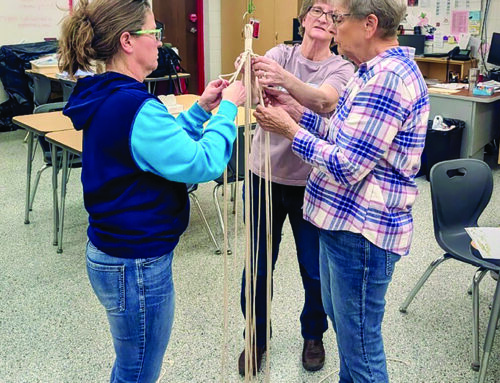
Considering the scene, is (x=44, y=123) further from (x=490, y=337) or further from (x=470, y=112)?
(x=470, y=112)

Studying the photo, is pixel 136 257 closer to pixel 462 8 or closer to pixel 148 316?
pixel 148 316

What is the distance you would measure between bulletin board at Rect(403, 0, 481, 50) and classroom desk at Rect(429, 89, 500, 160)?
3.46 ft

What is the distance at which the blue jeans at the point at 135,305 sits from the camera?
4.55 ft

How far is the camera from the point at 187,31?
7730mm

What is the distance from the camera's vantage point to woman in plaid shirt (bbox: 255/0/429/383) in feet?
4.40

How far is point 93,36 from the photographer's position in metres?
1.30

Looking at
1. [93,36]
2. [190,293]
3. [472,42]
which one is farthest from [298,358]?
[472,42]

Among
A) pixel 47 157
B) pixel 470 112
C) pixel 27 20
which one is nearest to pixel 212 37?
pixel 27 20

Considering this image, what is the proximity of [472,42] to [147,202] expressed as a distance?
5219mm

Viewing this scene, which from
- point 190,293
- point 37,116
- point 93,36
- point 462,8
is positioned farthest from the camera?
point 462,8

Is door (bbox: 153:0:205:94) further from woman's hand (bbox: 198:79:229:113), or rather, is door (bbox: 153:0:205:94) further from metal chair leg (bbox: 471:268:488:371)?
woman's hand (bbox: 198:79:229:113)

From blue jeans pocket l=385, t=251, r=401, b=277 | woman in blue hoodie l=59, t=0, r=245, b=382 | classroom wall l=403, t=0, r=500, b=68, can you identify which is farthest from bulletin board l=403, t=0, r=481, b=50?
woman in blue hoodie l=59, t=0, r=245, b=382

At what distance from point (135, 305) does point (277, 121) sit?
62 centimetres

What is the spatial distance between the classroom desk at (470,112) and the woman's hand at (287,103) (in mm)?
3325
